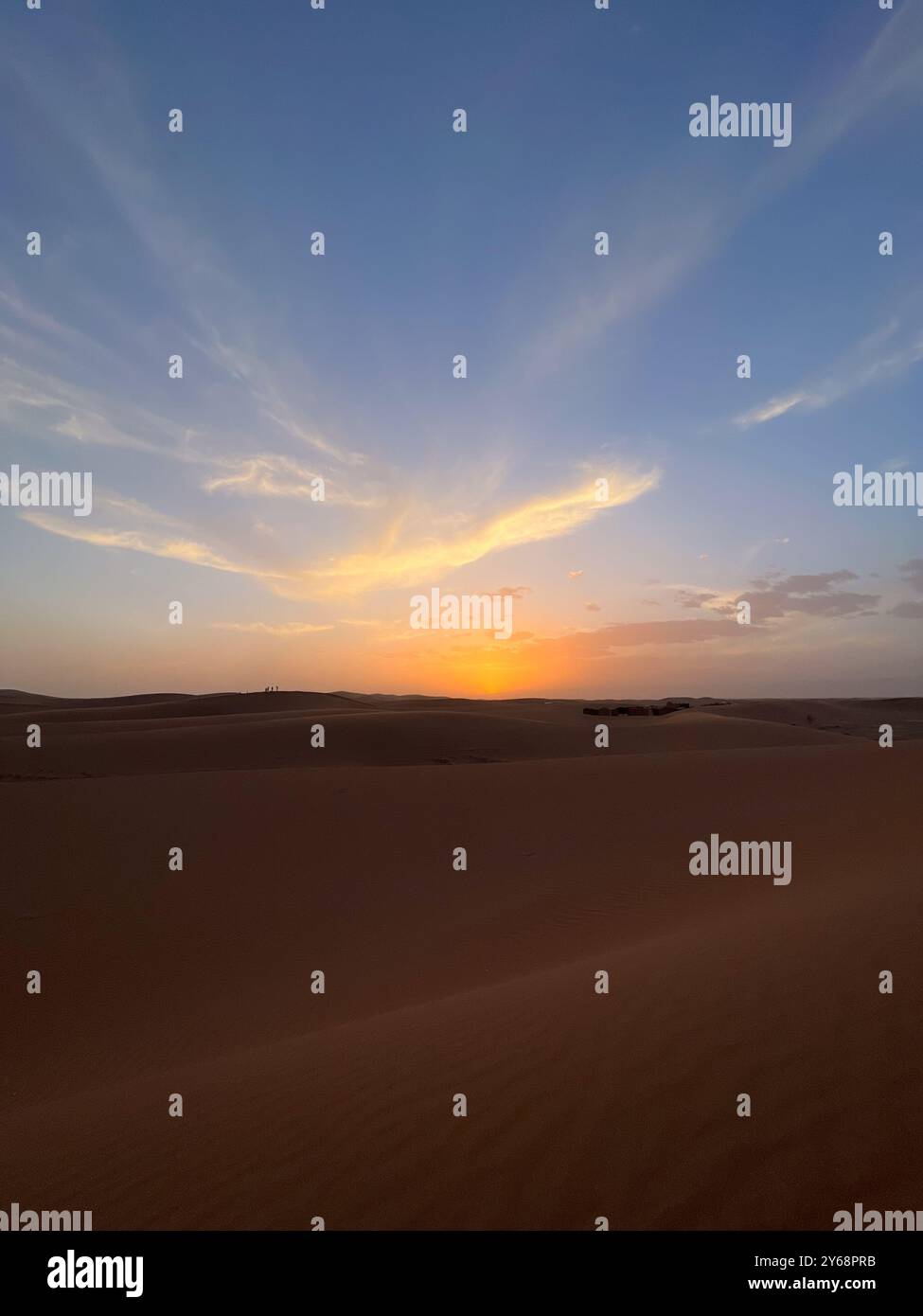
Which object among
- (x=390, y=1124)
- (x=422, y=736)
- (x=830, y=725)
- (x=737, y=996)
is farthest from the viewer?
(x=830, y=725)

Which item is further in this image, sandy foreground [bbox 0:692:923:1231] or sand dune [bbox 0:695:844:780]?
sand dune [bbox 0:695:844:780]

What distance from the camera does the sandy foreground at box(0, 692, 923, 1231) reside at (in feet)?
11.1

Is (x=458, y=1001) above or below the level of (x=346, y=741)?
below

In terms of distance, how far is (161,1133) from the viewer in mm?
4664

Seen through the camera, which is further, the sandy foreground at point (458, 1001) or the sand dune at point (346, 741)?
the sand dune at point (346, 741)

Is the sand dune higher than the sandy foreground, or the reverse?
the sand dune

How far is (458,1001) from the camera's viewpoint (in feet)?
23.0

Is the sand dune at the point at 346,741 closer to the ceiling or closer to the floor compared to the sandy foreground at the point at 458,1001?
closer to the ceiling

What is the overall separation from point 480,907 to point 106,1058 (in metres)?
5.92

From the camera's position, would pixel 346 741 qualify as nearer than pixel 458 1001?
No

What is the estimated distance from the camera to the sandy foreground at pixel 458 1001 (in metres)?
3.38

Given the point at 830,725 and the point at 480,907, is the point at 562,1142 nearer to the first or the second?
the point at 480,907

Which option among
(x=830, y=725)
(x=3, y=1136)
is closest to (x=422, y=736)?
(x=3, y=1136)
